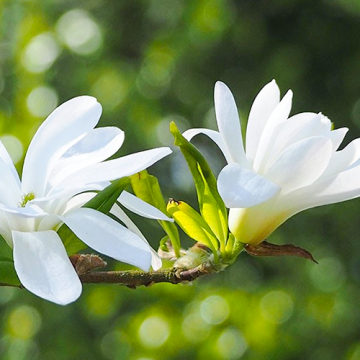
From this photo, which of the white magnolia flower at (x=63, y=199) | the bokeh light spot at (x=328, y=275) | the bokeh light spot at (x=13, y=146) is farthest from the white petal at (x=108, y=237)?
the bokeh light spot at (x=328, y=275)

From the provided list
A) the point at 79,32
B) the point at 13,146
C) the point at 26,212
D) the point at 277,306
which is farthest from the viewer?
the point at 79,32

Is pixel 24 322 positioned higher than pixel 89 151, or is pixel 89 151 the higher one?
pixel 89 151

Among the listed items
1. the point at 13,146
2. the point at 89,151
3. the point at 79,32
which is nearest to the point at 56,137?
the point at 89,151

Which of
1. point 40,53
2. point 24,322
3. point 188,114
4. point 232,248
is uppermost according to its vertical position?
point 232,248

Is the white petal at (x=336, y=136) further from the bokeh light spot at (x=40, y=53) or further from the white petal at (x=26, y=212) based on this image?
the bokeh light spot at (x=40, y=53)

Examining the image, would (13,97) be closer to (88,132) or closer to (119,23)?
(119,23)

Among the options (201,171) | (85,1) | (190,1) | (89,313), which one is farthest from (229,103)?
(85,1)

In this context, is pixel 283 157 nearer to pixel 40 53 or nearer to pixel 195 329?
pixel 195 329
